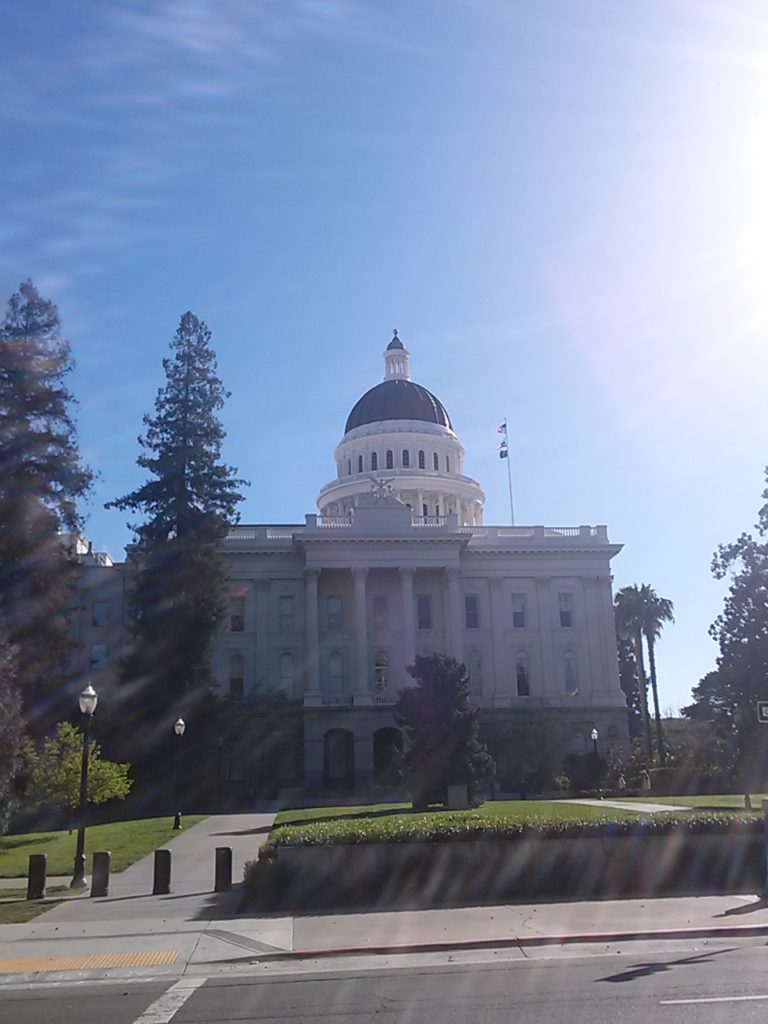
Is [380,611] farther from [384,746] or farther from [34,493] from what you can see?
[34,493]

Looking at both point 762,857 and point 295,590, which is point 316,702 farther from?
point 762,857

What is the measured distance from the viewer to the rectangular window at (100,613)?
71812mm

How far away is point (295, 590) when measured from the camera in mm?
73312

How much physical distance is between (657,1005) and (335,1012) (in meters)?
3.04

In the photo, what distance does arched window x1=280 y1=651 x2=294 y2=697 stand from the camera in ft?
233

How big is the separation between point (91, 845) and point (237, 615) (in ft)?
140

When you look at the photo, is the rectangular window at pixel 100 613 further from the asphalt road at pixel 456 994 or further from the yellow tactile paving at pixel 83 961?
the asphalt road at pixel 456 994

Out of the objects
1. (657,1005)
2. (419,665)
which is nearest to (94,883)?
(657,1005)

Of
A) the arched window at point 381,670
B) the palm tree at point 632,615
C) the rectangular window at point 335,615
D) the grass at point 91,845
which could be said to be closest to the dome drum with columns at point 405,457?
the palm tree at point 632,615

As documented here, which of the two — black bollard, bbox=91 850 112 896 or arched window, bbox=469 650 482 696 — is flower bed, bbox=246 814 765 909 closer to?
black bollard, bbox=91 850 112 896

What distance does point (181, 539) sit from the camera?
5662 cm

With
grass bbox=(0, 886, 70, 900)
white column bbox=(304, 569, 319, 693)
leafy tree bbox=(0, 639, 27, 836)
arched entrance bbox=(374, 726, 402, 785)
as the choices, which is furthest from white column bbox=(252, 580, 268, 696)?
grass bbox=(0, 886, 70, 900)

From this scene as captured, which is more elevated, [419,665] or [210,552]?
[210,552]

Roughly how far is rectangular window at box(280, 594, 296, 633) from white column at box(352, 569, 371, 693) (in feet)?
15.1
